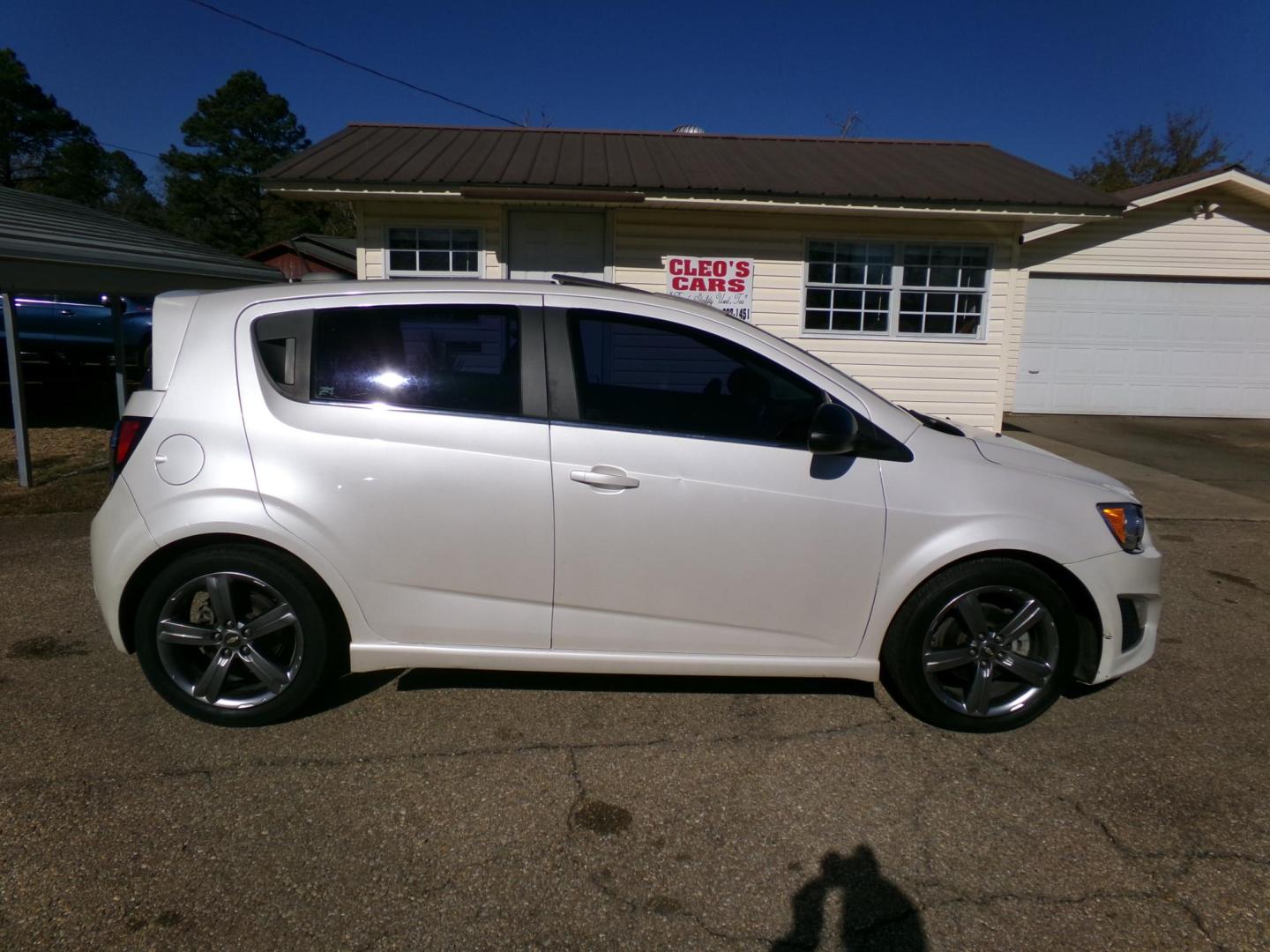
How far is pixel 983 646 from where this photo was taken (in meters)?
3.25

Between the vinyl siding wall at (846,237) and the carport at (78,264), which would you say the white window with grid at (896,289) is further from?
the carport at (78,264)

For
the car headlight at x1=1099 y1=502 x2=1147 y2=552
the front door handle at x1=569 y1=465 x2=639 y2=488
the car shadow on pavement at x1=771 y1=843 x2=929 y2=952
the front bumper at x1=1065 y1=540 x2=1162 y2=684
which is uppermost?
the front door handle at x1=569 y1=465 x2=639 y2=488

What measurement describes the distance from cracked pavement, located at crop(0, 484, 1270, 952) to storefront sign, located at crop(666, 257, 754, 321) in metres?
6.69

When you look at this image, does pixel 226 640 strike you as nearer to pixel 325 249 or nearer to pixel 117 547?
pixel 117 547

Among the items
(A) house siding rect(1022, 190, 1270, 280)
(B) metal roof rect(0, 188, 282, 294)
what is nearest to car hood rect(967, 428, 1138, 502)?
(B) metal roof rect(0, 188, 282, 294)

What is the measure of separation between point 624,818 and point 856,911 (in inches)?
30.5

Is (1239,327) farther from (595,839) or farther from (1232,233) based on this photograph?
(595,839)

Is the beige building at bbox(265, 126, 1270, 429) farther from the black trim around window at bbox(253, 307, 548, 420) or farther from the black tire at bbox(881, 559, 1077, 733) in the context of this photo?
the black tire at bbox(881, 559, 1077, 733)

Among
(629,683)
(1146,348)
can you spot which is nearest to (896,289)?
(1146,348)

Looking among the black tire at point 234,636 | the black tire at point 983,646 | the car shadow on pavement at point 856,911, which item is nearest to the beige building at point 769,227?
the black tire at point 234,636

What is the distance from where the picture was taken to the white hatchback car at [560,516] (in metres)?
3.07

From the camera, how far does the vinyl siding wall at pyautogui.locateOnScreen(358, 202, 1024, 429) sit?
9.35m

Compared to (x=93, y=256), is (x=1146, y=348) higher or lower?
lower

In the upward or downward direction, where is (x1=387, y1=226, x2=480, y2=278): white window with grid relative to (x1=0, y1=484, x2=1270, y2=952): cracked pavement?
upward
